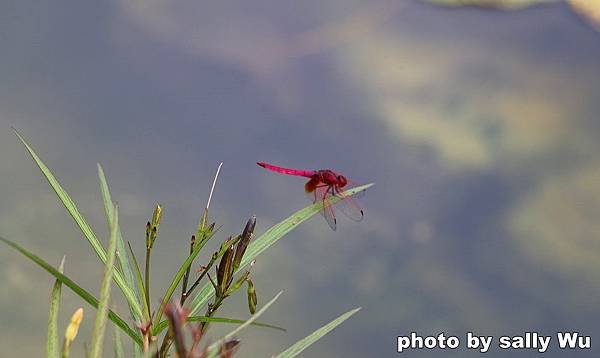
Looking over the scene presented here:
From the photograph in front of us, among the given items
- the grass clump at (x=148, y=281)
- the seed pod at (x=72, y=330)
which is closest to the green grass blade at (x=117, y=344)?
the grass clump at (x=148, y=281)

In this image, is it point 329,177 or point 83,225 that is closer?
point 83,225

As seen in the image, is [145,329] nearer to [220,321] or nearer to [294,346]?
[220,321]

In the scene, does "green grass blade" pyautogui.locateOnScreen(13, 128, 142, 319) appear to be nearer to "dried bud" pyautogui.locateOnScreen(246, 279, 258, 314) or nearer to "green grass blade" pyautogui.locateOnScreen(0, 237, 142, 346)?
"green grass blade" pyautogui.locateOnScreen(0, 237, 142, 346)

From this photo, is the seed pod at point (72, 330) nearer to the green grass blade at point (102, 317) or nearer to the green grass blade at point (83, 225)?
the green grass blade at point (102, 317)

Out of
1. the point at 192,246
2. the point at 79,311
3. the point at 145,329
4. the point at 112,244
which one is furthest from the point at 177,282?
the point at 79,311

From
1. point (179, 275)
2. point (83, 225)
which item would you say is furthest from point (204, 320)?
point (83, 225)

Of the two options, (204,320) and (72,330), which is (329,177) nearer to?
(204,320)

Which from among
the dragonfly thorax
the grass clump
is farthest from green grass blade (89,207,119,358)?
the dragonfly thorax
